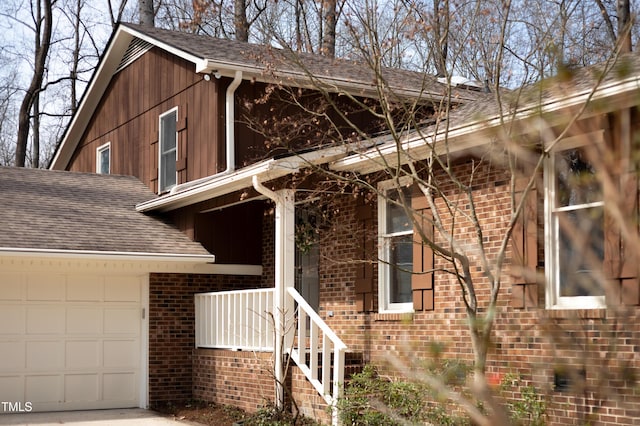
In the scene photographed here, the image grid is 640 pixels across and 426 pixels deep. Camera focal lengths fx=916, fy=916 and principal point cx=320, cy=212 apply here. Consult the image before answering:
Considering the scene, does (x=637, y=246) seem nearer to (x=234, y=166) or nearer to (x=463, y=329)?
(x=463, y=329)

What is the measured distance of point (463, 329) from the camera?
31.3 ft

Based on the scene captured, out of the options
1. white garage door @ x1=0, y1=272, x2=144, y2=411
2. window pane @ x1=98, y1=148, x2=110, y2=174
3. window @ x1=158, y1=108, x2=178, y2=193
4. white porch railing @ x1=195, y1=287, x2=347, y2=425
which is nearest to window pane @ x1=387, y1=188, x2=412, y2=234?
white porch railing @ x1=195, y1=287, x2=347, y2=425

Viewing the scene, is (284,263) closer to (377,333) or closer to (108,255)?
(377,333)

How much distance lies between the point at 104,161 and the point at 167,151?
349 cm

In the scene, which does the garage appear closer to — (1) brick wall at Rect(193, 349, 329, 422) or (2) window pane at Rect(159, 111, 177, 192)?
(1) brick wall at Rect(193, 349, 329, 422)

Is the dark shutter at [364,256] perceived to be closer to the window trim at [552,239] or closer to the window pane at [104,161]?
the window trim at [552,239]

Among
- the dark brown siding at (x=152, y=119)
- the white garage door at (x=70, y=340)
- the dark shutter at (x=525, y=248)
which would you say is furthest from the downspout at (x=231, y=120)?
the dark shutter at (x=525, y=248)

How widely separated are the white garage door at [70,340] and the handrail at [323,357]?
347cm

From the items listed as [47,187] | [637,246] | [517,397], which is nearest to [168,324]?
[47,187]

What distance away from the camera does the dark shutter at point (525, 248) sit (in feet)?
28.3

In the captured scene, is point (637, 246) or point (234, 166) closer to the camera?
point (637, 246)

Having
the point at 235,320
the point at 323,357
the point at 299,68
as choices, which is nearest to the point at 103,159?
the point at 299,68

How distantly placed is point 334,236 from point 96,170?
8.84 meters

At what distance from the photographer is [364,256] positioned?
37.3 ft
